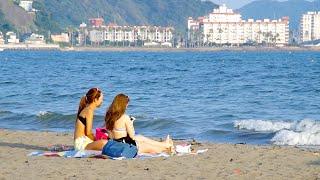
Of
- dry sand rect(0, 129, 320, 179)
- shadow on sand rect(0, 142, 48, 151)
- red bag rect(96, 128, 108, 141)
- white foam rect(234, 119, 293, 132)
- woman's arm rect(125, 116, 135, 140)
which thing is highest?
woman's arm rect(125, 116, 135, 140)

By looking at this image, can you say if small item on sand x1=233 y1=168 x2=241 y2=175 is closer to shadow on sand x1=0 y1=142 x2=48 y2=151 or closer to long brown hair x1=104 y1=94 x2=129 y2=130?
long brown hair x1=104 y1=94 x2=129 y2=130

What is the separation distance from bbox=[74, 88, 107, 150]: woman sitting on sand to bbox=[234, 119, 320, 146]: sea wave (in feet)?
14.8

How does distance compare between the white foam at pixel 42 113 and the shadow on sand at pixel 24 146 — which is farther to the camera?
the white foam at pixel 42 113

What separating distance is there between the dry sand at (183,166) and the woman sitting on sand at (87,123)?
44cm

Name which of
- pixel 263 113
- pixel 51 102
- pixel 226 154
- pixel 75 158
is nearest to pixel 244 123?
pixel 263 113

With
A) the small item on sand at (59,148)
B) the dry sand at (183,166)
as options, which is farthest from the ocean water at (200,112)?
the small item on sand at (59,148)

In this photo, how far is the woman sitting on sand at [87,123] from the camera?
10938 mm

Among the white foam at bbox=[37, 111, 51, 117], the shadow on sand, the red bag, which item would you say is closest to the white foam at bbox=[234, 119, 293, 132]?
the white foam at bbox=[37, 111, 51, 117]

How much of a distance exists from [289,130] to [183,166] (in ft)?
21.1

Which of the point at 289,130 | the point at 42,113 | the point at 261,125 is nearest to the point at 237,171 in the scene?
the point at 289,130

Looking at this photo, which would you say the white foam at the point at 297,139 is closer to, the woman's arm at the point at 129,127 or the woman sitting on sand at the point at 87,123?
the woman's arm at the point at 129,127

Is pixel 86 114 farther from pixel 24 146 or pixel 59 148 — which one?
pixel 24 146

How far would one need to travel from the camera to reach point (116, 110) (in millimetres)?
10727

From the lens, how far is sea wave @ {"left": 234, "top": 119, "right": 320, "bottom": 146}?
1424cm
